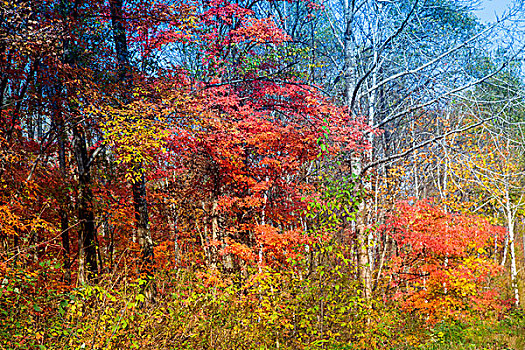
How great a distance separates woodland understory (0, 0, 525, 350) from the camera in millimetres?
4422

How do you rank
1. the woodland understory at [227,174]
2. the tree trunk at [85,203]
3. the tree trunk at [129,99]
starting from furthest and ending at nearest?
the tree trunk at [129,99], the tree trunk at [85,203], the woodland understory at [227,174]

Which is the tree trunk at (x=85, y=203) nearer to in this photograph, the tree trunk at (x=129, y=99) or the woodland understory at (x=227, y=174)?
the woodland understory at (x=227, y=174)

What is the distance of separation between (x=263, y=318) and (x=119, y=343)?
7.01ft

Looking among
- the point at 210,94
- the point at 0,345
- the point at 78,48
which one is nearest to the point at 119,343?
the point at 0,345

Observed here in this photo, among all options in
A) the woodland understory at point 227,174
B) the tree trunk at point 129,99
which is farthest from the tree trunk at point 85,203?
the tree trunk at point 129,99

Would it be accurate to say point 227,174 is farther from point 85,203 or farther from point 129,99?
point 85,203

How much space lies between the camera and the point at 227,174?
34.6 ft

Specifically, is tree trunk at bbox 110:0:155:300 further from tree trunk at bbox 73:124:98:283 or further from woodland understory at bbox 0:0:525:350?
tree trunk at bbox 73:124:98:283

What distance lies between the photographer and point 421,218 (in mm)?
10773

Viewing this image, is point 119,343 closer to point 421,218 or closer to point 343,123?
point 343,123

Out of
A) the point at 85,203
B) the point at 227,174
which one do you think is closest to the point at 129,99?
the point at 85,203

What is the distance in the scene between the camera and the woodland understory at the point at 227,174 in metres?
4.42

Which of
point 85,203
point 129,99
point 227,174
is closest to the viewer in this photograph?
point 85,203

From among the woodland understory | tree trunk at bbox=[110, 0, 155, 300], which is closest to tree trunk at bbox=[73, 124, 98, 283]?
the woodland understory
